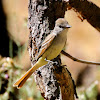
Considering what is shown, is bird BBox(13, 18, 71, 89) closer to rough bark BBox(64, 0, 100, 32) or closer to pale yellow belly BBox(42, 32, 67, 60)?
pale yellow belly BBox(42, 32, 67, 60)

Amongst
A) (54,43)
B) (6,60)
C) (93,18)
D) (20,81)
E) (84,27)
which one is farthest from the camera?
(84,27)

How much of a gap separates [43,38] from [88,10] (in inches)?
14.4

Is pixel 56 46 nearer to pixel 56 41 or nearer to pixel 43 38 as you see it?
pixel 56 41

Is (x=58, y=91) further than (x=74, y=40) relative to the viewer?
No

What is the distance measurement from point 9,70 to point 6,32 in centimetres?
184

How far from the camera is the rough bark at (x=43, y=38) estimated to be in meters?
1.10

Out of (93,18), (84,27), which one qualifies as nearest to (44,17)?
(93,18)

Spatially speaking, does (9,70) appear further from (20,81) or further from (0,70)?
(20,81)

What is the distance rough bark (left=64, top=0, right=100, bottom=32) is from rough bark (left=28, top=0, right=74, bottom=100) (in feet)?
0.57

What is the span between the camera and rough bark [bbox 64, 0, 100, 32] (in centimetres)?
129

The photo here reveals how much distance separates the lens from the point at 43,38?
110cm

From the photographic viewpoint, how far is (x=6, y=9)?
337 cm

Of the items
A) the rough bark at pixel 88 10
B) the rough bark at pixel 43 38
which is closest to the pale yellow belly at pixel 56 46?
the rough bark at pixel 43 38

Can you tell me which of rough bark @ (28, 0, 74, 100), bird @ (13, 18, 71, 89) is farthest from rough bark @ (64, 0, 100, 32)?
bird @ (13, 18, 71, 89)
